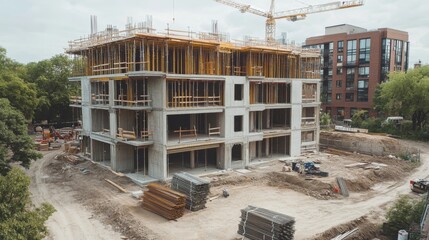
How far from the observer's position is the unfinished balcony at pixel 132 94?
2745cm

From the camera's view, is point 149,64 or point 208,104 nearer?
point 149,64

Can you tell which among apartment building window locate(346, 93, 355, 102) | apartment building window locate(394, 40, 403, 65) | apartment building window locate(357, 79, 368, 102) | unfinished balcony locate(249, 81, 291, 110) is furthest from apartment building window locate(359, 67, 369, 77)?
unfinished balcony locate(249, 81, 291, 110)

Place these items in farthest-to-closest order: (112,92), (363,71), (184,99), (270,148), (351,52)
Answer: (351,52) → (363,71) → (270,148) → (112,92) → (184,99)

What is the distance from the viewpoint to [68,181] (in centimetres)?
2772

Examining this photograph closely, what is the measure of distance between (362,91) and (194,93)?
49.1 m

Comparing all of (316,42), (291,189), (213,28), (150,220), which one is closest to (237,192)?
(291,189)

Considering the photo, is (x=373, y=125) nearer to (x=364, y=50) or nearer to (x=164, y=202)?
→ (x=364, y=50)

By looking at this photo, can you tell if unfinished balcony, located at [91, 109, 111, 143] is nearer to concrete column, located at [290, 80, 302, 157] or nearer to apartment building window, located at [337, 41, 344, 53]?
concrete column, located at [290, 80, 302, 157]

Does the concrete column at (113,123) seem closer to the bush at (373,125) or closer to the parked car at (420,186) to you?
the parked car at (420,186)

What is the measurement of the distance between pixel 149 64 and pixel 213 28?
26.6ft

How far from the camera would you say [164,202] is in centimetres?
2052

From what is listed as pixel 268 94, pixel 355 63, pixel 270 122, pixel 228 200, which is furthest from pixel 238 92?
pixel 355 63

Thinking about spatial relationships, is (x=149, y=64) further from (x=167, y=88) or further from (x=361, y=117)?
(x=361, y=117)

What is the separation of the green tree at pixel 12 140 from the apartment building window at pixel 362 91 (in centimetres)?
6139
